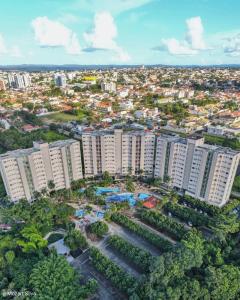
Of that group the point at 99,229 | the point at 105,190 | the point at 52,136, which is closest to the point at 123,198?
the point at 105,190

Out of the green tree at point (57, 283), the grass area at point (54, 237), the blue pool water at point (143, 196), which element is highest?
the green tree at point (57, 283)

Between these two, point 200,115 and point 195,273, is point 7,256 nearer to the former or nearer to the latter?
point 195,273

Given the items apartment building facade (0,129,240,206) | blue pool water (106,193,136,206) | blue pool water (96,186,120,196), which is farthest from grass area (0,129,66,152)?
blue pool water (106,193,136,206)

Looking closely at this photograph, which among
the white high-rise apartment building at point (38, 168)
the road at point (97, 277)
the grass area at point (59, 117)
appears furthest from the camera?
the grass area at point (59, 117)

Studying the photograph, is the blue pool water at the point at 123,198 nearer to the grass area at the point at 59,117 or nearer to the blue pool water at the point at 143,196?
the blue pool water at the point at 143,196

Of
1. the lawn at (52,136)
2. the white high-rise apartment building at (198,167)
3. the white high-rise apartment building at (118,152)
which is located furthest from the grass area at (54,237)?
the lawn at (52,136)

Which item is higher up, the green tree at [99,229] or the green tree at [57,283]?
the green tree at [57,283]
